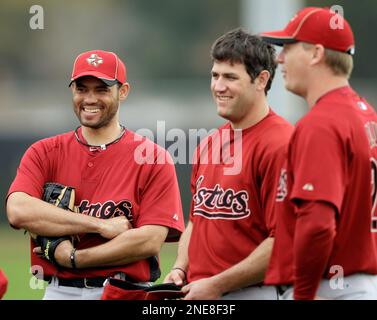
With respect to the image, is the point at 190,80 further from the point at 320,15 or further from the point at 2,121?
the point at 320,15

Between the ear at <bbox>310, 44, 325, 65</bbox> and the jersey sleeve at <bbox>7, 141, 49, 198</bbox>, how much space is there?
1728 mm

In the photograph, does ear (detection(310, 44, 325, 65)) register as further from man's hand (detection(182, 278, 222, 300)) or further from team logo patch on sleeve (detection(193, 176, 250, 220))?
man's hand (detection(182, 278, 222, 300))

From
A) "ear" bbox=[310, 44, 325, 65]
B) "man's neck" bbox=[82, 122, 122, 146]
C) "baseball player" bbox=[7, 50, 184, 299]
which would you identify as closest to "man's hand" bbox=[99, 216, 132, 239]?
"baseball player" bbox=[7, 50, 184, 299]

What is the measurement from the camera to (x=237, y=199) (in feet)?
14.0

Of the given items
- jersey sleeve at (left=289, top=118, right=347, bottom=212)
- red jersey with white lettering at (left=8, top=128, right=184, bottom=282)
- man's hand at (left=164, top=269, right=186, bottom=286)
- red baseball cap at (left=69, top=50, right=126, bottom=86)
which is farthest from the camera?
red baseball cap at (left=69, top=50, right=126, bottom=86)

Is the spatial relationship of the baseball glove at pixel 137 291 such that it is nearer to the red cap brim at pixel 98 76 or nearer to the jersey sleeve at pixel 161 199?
the jersey sleeve at pixel 161 199

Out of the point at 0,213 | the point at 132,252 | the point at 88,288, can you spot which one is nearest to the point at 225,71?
the point at 132,252

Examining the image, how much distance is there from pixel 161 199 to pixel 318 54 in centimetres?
141

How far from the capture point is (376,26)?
676 inches

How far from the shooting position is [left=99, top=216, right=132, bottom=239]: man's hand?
4719mm

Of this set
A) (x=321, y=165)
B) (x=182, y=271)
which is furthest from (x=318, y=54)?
(x=182, y=271)

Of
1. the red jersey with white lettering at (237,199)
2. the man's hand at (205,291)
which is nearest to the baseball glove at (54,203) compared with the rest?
the red jersey with white lettering at (237,199)

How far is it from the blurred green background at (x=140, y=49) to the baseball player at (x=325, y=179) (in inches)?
438

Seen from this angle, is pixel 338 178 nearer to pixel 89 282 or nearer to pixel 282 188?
pixel 282 188
